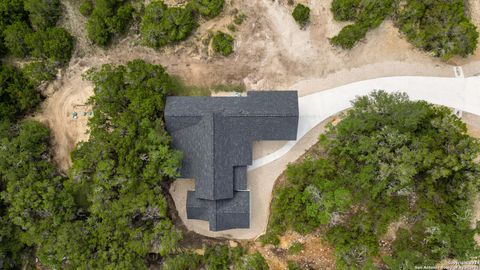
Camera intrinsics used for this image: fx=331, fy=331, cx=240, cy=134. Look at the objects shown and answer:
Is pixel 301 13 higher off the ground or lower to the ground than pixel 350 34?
higher

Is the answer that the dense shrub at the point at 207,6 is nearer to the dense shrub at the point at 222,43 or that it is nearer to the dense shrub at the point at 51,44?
the dense shrub at the point at 222,43

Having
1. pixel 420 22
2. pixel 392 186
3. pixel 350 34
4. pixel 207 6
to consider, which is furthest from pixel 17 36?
pixel 420 22

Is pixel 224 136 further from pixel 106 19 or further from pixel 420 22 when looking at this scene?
pixel 420 22

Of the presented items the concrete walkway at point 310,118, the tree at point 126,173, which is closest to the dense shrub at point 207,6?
the tree at point 126,173

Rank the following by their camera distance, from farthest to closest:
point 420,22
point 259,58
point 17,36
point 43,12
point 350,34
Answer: point 259,58
point 43,12
point 17,36
point 420,22
point 350,34

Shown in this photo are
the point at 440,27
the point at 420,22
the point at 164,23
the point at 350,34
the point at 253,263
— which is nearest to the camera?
the point at 253,263

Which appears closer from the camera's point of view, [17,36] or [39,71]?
[17,36]
